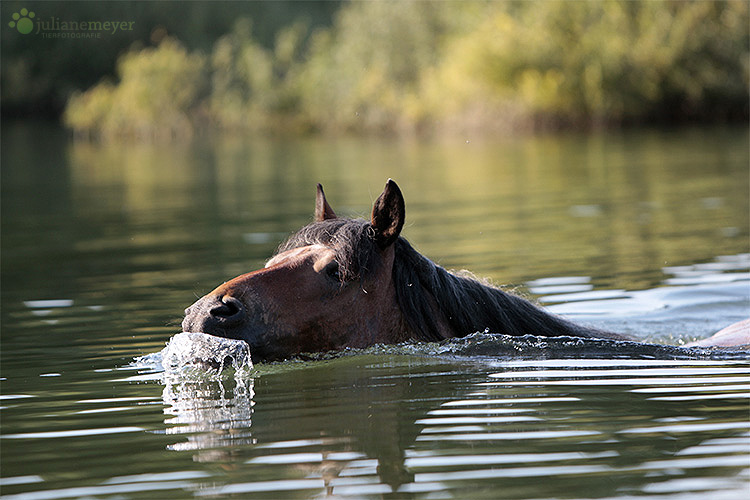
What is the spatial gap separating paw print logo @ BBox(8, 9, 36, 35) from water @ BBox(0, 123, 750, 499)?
178 feet

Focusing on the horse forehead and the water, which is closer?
the water

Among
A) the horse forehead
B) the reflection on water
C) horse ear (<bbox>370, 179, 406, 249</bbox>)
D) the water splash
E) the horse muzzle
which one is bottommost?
the reflection on water

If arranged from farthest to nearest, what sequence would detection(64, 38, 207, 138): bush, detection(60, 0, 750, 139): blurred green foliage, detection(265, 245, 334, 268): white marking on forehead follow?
detection(64, 38, 207, 138): bush, detection(60, 0, 750, 139): blurred green foliage, detection(265, 245, 334, 268): white marking on forehead

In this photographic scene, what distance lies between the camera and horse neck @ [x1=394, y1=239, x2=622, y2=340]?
6.16 m

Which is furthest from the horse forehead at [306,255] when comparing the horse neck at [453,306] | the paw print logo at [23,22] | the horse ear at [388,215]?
the paw print logo at [23,22]

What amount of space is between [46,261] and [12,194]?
44.1 ft

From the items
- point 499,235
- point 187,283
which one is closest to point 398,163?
point 499,235

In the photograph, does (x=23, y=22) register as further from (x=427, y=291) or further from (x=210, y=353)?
(x=210, y=353)

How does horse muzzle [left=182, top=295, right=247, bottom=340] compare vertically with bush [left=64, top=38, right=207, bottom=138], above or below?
below

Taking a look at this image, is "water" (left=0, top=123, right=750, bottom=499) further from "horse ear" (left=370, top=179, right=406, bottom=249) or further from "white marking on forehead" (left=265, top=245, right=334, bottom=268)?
"horse ear" (left=370, top=179, right=406, bottom=249)

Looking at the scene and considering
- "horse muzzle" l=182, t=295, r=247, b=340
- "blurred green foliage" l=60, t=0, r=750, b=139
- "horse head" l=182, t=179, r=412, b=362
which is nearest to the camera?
"horse muzzle" l=182, t=295, r=247, b=340

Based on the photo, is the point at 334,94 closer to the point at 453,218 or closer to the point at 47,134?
the point at 47,134

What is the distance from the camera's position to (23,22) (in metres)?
74.9

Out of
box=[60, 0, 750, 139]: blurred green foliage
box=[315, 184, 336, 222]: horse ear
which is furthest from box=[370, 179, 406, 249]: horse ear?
box=[60, 0, 750, 139]: blurred green foliage
